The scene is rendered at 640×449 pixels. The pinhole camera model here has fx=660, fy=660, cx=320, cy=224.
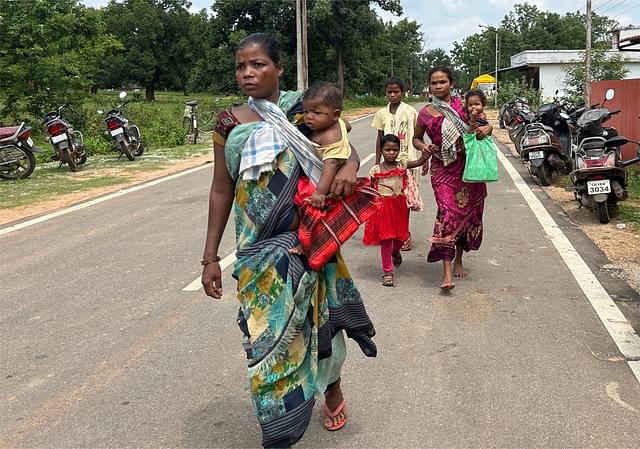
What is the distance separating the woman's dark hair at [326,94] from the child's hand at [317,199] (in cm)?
37

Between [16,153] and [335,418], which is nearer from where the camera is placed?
[335,418]

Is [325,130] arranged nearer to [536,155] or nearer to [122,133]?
[536,155]

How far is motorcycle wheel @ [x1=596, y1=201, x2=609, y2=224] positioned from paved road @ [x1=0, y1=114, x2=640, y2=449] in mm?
1077

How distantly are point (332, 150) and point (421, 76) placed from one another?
118 meters

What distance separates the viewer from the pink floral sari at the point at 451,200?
5.46 meters

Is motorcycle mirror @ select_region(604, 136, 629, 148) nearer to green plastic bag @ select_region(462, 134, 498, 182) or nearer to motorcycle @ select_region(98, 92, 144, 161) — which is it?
green plastic bag @ select_region(462, 134, 498, 182)

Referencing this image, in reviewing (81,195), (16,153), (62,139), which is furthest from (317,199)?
(62,139)

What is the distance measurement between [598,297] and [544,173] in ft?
19.2

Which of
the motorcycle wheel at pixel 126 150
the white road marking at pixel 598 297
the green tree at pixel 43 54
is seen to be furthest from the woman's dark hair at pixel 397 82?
the green tree at pixel 43 54

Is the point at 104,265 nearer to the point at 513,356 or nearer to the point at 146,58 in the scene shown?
the point at 513,356

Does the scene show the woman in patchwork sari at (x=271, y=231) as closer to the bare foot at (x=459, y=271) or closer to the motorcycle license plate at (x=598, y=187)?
the bare foot at (x=459, y=271)

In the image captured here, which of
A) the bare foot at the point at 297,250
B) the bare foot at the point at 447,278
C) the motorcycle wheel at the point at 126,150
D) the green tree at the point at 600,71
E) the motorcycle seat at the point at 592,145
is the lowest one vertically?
the bare foot at the point at 447,278

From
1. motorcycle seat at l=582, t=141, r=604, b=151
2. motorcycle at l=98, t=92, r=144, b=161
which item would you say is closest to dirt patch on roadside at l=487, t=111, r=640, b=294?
motorcycle seat at l=582, t=141, r=604, b=151

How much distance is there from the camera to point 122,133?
15.0m
